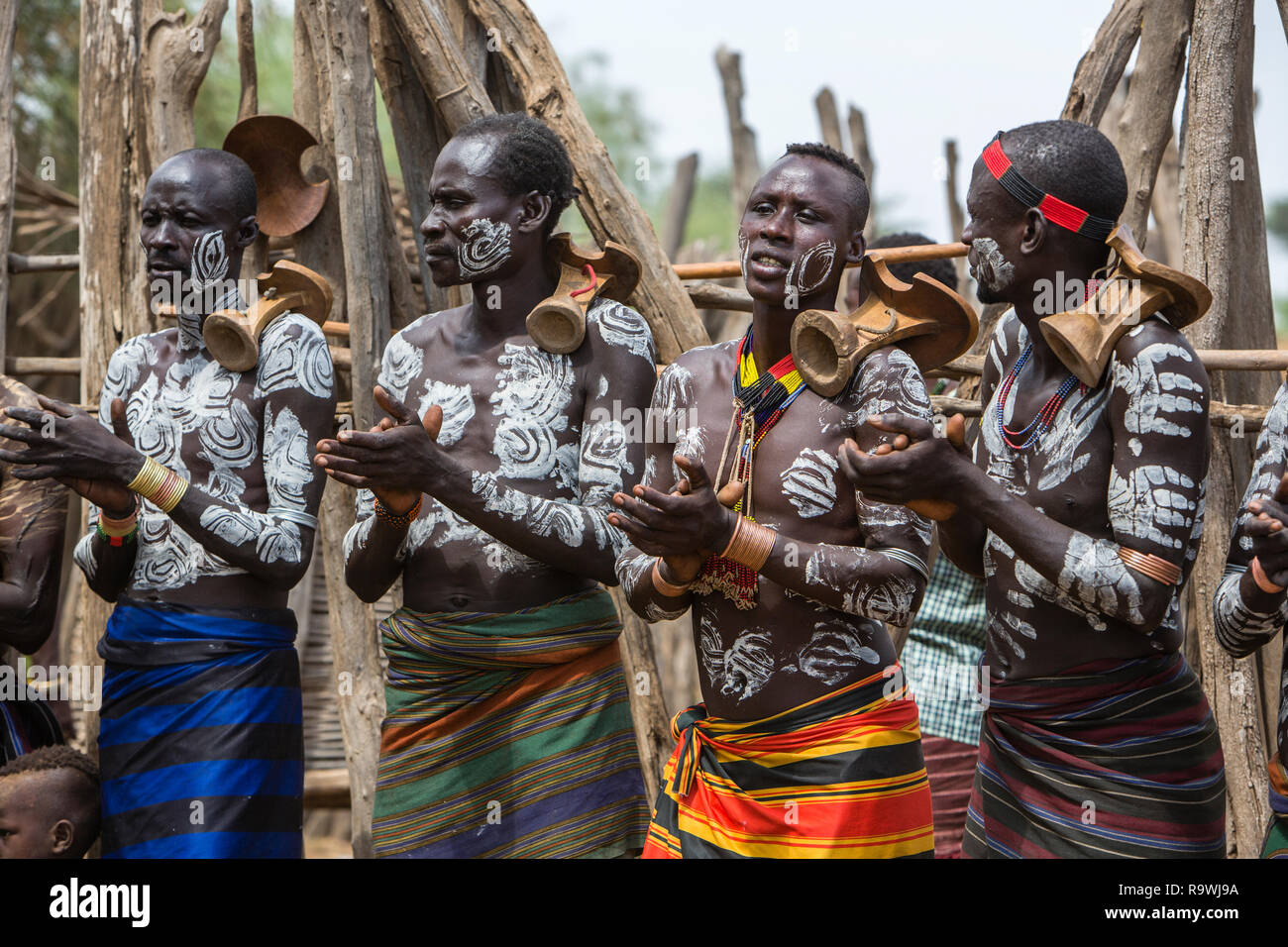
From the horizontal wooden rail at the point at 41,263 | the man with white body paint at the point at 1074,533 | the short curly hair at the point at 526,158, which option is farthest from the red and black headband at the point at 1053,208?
the horizontal wooden rail at the point at 41,263

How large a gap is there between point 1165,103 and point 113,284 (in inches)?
149

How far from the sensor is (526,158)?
3.40 m

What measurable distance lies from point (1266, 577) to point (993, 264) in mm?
834

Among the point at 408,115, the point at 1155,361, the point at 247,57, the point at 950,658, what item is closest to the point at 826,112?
the point at 247,57

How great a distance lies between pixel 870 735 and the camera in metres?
2.66

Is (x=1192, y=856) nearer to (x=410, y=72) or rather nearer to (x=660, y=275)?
(x=660, y=275)

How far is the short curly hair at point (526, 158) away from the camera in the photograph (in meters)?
3.38

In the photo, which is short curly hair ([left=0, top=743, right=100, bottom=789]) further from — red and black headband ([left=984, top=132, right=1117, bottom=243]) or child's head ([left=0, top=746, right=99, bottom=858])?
red and black headband ([left=984, top=132, right=1117, bottom=243])

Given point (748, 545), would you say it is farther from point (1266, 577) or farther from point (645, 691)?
point (645, 691)

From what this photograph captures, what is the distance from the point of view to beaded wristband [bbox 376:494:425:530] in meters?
3.05

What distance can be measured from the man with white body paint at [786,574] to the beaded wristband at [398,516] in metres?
0.51

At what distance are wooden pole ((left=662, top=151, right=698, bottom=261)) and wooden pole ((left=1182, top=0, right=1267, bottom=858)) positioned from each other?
8604 mm

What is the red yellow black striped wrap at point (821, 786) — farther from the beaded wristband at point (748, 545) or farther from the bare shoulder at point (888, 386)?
the bare shoulder at point (888, 386)
